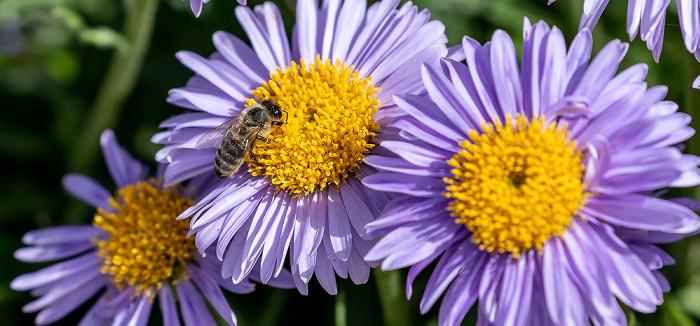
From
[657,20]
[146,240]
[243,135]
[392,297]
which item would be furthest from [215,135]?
[657,20]

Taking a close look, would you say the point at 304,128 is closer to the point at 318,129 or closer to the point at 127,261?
the point at 318,129

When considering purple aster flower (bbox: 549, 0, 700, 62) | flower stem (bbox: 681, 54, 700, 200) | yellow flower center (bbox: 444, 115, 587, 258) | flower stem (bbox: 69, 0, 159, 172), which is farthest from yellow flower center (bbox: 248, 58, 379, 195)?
flower stem (bbox: 681, 54, 700, 200)

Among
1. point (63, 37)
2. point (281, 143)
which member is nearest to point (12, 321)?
point (63, 37)

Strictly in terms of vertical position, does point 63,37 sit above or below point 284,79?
above

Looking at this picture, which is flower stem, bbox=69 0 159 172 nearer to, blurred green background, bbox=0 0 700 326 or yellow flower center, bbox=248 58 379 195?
blurred green background, bbox=0 0 700 326

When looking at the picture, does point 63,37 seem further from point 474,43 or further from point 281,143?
point 474,43
